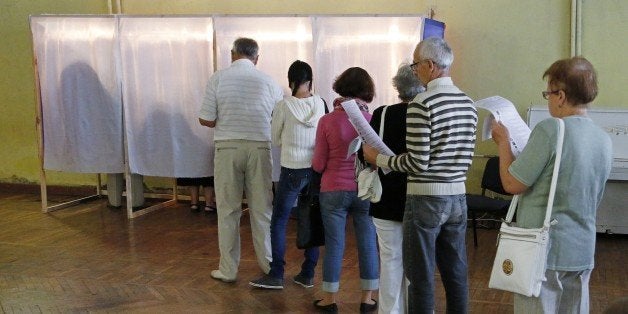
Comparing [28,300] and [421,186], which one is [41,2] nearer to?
[28,300]

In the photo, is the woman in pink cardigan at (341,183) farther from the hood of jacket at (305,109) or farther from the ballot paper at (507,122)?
the ballot paper at (507,122)

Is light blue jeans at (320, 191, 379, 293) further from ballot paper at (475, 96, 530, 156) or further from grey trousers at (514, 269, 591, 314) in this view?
grey trousers at (514, 269, 591, 314)

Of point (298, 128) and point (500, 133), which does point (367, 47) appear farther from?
point (500, 133)

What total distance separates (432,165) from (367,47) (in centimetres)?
355

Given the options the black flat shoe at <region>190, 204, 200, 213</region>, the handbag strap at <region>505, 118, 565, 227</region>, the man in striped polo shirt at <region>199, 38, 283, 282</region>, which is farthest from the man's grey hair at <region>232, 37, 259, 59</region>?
the black flat shoe at <region>190, 204, 200, 213</region>

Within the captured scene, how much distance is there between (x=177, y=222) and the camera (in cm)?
711

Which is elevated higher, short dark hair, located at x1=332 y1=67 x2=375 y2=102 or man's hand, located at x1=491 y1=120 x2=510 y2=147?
short dark hair, located at x1=332 y1=67 x2=375 y2=102

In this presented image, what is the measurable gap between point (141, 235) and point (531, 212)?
4.59 meters

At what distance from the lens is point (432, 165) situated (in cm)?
312

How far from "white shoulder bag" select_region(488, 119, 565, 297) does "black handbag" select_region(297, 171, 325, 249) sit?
1.83 metres

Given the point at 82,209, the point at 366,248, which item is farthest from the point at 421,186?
the point at 82,209

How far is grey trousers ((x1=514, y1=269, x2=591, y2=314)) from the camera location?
256 centimetres

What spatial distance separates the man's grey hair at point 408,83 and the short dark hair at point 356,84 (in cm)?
53

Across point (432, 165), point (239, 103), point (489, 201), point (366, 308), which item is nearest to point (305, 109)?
point (239, 103)
